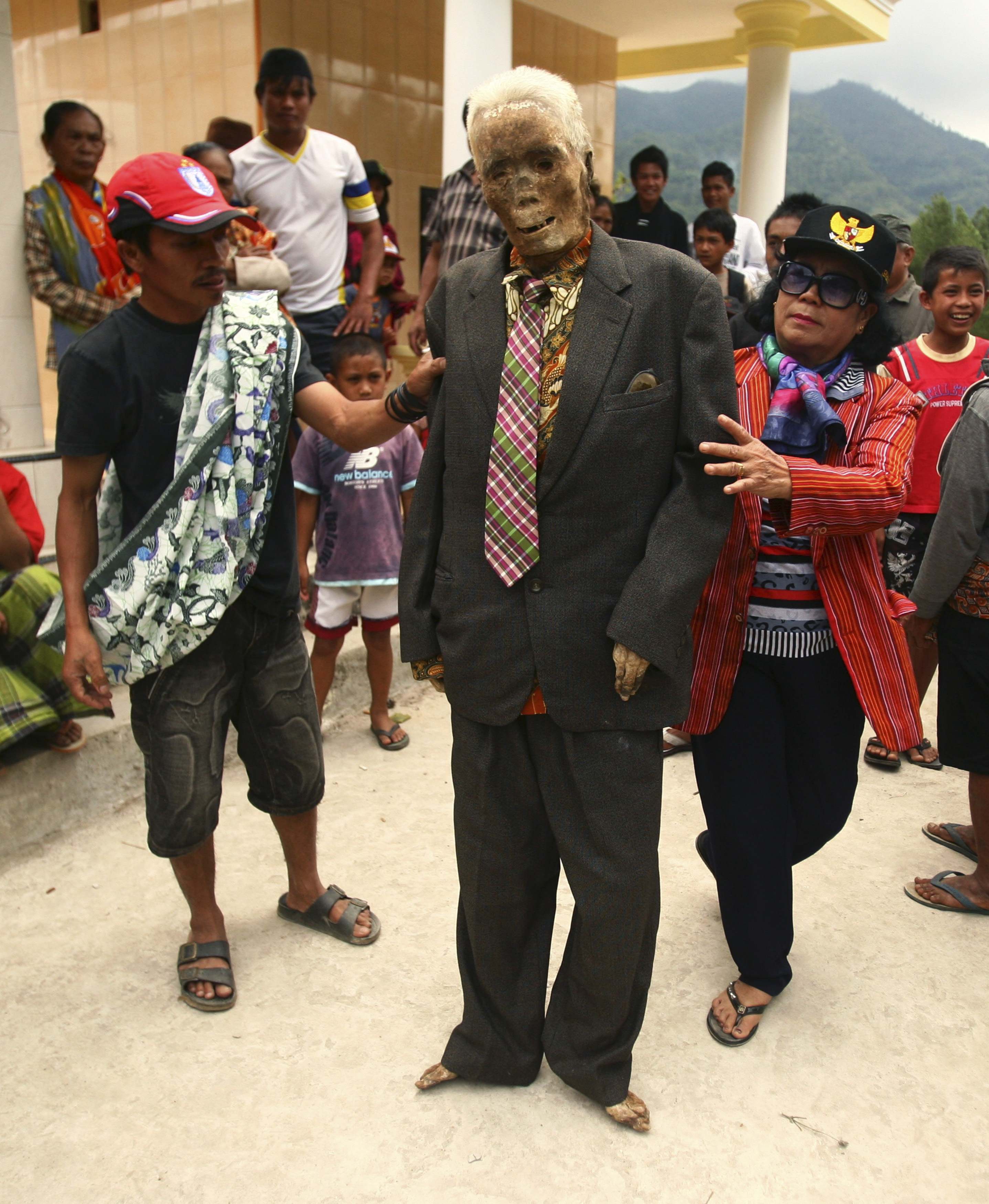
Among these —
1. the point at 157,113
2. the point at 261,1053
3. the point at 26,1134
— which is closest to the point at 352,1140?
the point at 261,1053

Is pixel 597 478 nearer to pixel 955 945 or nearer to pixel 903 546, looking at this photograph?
pixel 955 945

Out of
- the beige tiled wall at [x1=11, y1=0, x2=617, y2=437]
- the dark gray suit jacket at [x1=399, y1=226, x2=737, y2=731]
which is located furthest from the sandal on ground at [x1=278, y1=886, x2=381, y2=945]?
the beige tiled wall at [x1=11, y1=0, x2=617, y2=437]

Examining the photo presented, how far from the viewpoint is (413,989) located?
2793mm

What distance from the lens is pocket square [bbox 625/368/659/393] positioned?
1.97 m

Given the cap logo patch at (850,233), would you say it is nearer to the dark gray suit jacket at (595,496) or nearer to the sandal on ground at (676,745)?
the dark gray suit jacket at (595,496)

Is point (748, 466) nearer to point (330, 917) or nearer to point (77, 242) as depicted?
point (330, 917)

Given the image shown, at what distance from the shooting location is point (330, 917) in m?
3.03

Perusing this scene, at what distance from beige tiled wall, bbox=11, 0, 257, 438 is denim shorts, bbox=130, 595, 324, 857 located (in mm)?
5074

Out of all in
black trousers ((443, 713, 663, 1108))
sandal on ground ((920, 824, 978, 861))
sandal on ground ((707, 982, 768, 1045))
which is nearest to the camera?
black trousers ((443, 713, 663, 1108))

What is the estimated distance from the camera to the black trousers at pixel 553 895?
6.98 feet

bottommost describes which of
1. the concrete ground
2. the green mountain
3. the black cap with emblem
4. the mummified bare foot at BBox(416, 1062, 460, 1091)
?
the concrete ground

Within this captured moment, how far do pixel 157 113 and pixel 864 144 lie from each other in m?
64.4

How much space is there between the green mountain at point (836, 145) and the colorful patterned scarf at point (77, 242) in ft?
61.3

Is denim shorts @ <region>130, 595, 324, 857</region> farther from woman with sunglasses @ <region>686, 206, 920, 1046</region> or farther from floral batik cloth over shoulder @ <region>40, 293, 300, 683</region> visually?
woman with sunglasses @ <region>686, 206, 920, 1046</region>
